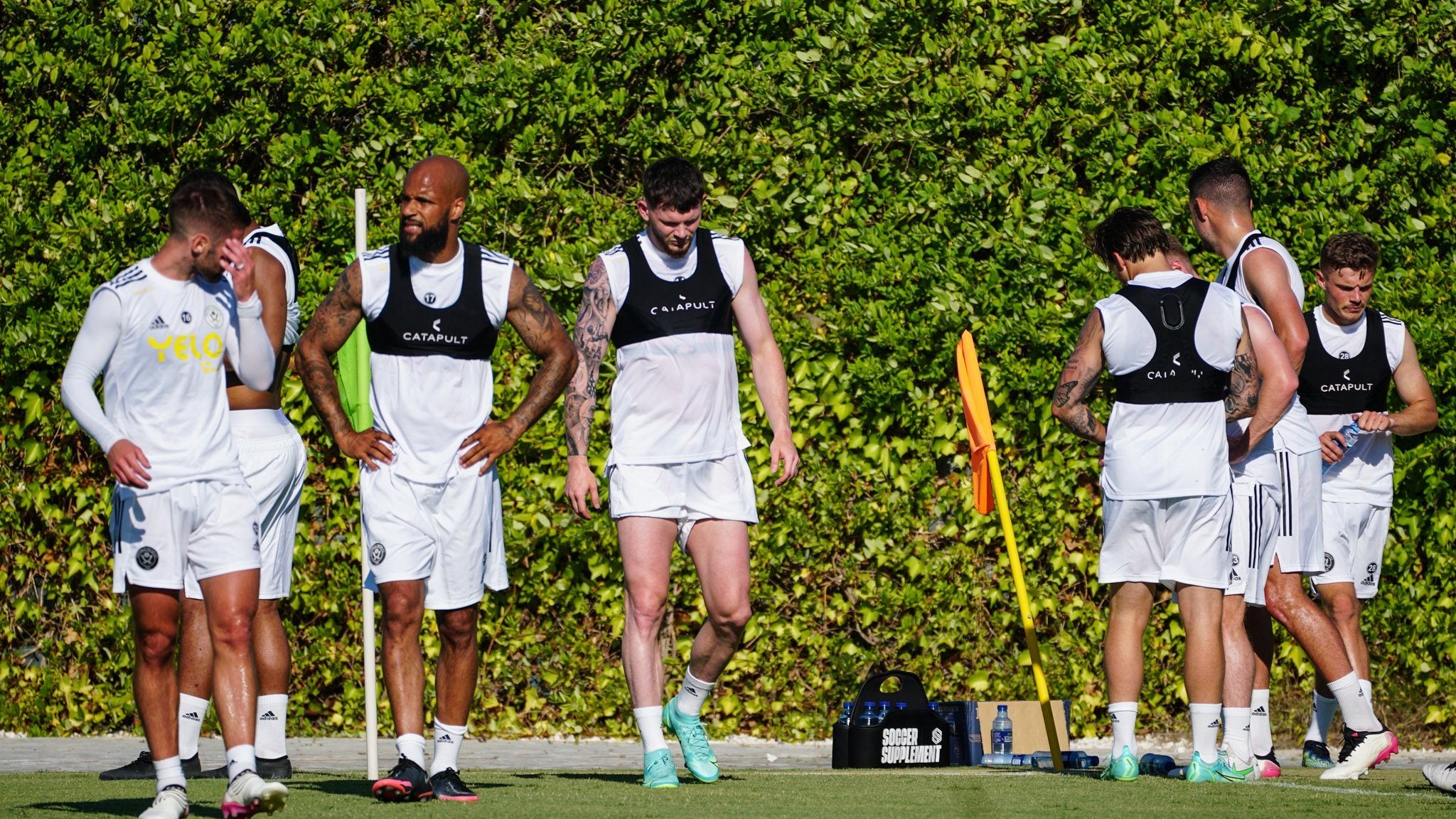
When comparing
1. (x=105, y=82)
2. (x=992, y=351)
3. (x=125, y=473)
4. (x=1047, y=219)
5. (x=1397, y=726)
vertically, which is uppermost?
(x=105, y=82)

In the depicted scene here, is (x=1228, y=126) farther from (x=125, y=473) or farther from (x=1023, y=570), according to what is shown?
(x=125, y=473)

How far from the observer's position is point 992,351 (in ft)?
25.3

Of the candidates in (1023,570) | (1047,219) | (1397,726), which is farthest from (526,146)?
(1397,726)

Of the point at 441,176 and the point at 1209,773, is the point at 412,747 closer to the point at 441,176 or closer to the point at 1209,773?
the point at 441,176

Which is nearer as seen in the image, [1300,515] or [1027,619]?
[1300,515]

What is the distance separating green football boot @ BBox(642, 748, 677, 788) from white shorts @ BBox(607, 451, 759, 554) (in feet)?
2.65

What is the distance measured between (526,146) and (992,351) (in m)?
2.36

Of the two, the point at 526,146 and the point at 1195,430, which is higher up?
the point at 526,146

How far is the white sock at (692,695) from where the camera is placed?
6148 millimetres

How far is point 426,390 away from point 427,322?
22 cm

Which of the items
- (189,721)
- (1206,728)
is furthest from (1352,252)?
(189,721)

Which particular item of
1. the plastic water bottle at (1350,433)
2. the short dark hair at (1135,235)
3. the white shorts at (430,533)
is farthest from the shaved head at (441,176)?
the plastic water bottle at (1350,433)

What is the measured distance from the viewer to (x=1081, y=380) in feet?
19.6

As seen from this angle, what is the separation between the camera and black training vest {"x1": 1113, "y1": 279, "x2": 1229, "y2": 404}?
5812 mm
